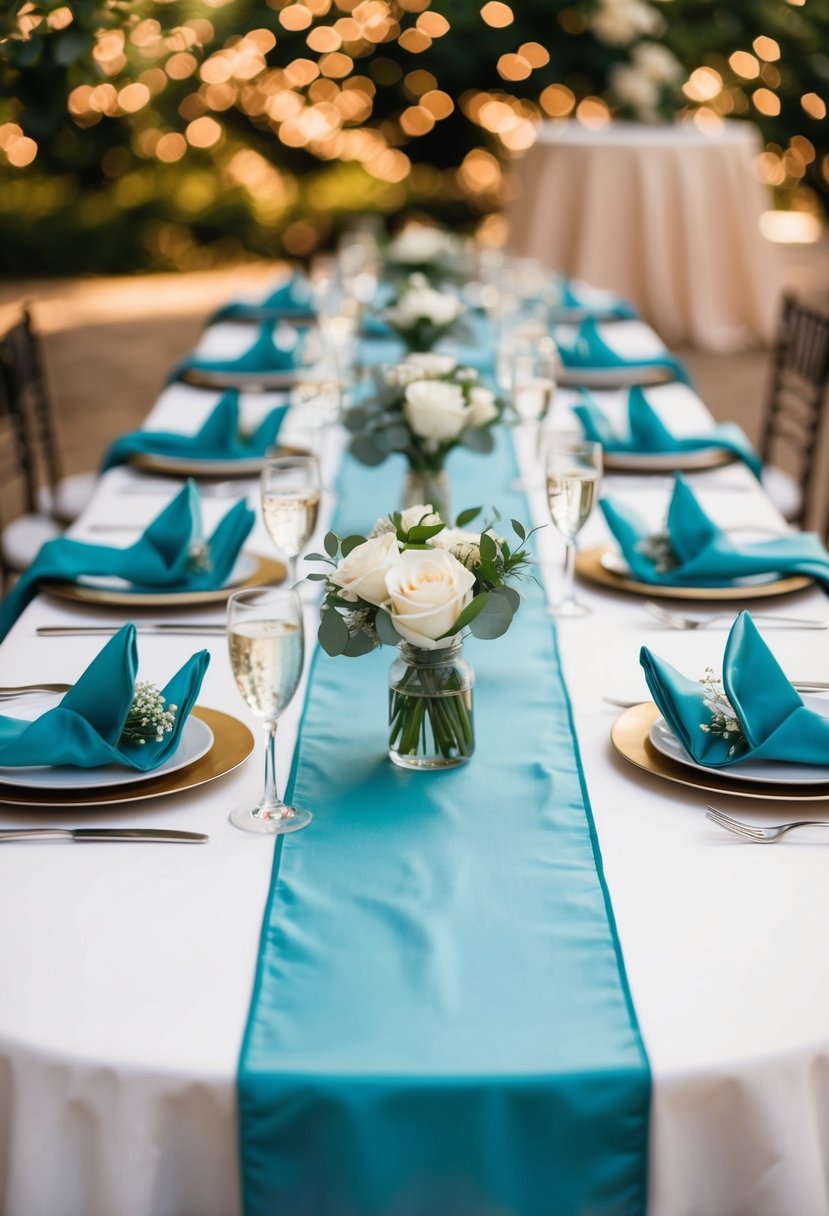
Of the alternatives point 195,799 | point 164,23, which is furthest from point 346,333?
point 195,799

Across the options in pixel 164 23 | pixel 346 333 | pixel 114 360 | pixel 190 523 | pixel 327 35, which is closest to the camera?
pixel 190 523

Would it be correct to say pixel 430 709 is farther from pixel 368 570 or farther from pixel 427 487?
pixel 427 487

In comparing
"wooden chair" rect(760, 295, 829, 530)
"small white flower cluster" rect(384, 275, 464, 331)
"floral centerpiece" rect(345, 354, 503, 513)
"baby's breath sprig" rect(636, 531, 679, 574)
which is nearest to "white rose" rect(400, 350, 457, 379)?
"floral centerpiece" rect(345, 354, 503, 513)

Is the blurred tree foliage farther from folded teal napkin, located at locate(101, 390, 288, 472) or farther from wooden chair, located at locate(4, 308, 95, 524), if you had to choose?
folded teal napkin, located at locate(101, 390, 288, 472)

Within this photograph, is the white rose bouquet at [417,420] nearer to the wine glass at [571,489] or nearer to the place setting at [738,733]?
the wine glass at [571,489]

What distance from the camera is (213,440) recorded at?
107 inches

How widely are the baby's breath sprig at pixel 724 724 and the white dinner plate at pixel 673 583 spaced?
1.71 feet

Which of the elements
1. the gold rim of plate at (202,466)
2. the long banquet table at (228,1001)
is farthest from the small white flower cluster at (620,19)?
the long banquet table at (228,1001)

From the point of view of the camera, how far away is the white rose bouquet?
2.16m

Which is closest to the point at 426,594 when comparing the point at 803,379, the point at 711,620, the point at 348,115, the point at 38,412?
the point at 711,620

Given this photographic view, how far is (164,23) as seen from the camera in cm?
228

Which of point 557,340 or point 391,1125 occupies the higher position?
point 391,1125

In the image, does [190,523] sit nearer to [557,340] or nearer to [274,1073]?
[274,1073]

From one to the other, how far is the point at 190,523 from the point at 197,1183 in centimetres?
111
